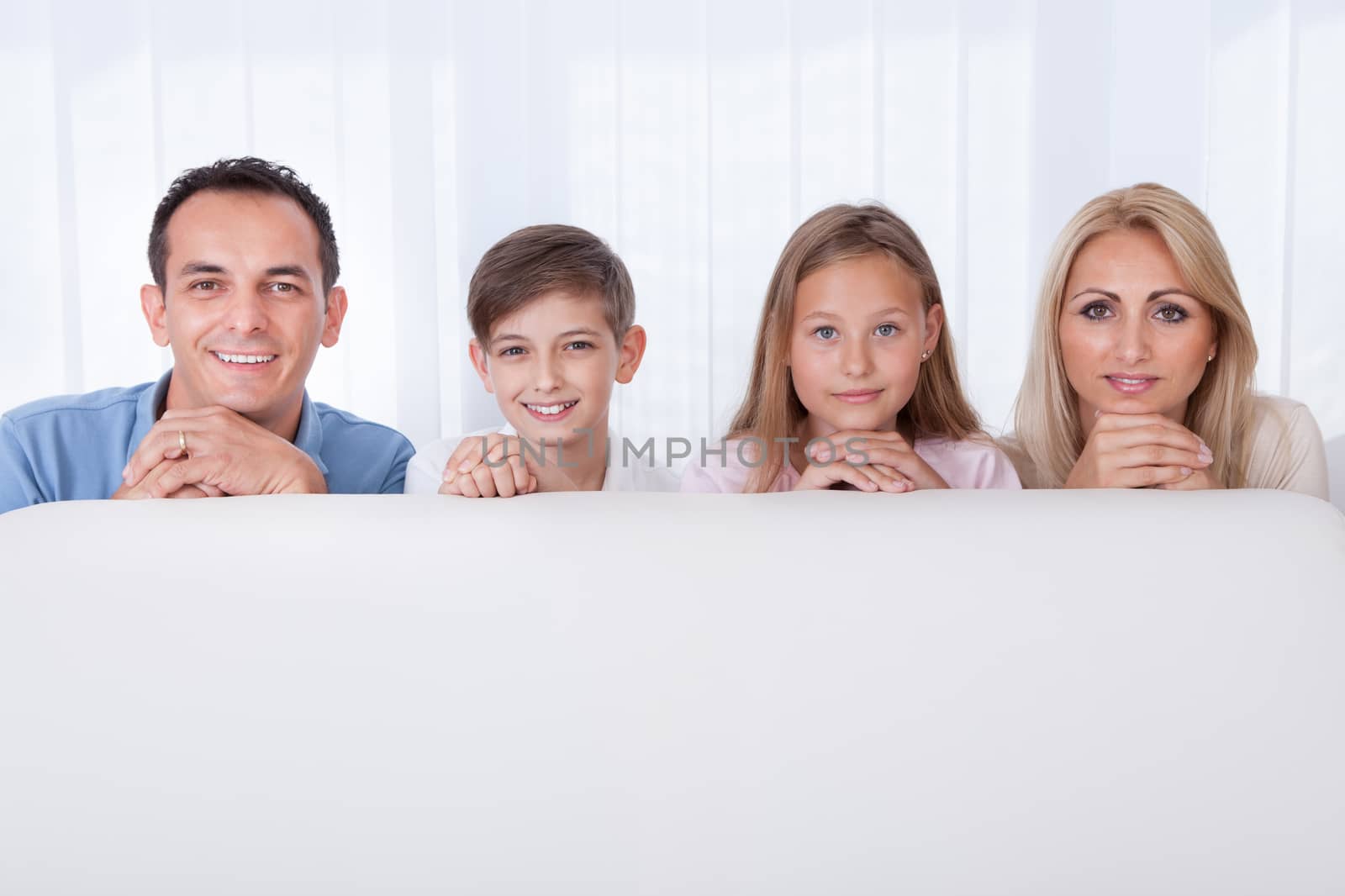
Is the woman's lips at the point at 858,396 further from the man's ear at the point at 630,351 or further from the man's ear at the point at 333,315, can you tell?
the man's ear at the point at 333,315

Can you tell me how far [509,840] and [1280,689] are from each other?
473 mm

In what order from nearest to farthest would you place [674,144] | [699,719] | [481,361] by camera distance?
[699,719], [481,361], [674,144]

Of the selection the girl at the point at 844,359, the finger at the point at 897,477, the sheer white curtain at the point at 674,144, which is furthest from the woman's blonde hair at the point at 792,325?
the sheer white curtain at the point at 674,144

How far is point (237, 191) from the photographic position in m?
1.53

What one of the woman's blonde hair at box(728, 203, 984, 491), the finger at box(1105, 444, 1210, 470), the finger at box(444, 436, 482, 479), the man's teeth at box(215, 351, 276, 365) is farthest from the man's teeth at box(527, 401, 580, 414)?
the finger at box(1105, 444, 1210, 470)

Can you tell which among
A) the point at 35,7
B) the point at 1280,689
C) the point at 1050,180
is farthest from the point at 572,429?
the point at 35,7

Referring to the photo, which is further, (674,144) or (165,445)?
(674,144)

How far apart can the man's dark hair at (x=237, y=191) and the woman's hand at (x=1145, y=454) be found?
3.62 feet

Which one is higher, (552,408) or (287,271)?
(287,271)

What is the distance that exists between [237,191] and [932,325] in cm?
102

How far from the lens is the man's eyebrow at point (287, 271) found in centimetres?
150


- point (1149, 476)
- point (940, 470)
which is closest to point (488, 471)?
point (1149, 476)

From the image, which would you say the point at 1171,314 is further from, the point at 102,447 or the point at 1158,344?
the point at 102,447

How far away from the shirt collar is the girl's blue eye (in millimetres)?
1195
